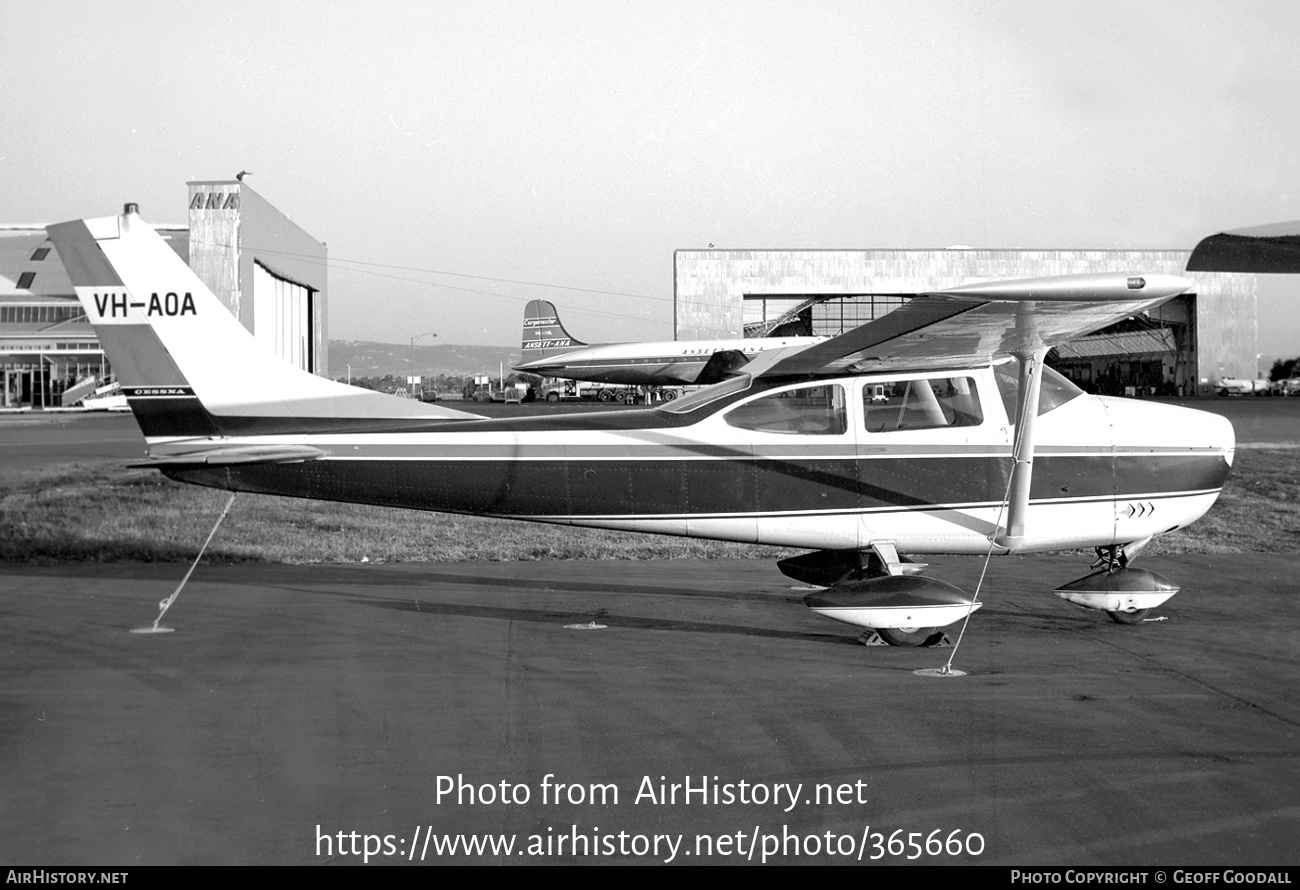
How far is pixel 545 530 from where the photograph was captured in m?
13.7

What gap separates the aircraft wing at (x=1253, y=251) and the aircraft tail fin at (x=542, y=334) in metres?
47.2

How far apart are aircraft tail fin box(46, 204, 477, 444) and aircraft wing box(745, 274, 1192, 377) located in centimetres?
313

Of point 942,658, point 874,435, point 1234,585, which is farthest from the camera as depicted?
point 1234,585

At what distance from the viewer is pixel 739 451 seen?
7.68m

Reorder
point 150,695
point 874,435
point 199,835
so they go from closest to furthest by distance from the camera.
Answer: point 199,835, point 150,695, point 874,435

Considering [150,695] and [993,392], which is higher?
[993,392]

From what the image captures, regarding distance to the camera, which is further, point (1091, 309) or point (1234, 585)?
point (1234, 585)

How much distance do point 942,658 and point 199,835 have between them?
14.7ft

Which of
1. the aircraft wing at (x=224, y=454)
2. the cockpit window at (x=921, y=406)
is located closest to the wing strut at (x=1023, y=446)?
the cockpit window at (x=921, y=406)

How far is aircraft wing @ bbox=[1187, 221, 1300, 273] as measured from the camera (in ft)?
10.5

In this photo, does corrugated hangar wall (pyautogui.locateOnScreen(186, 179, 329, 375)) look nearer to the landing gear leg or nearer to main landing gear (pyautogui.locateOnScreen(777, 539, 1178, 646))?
main landing gear (pyautogui.locateOnScreen(777, 539, 1178, 646))
